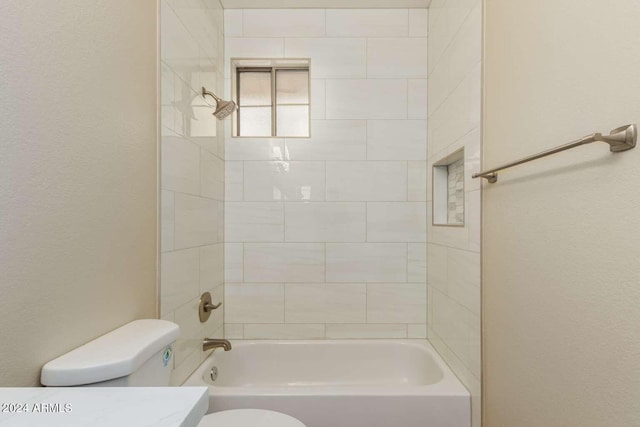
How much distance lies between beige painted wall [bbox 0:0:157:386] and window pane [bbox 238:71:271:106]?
110cm

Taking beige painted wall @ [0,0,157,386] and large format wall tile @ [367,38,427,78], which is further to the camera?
large format wall tile @ [367,38,427,78]

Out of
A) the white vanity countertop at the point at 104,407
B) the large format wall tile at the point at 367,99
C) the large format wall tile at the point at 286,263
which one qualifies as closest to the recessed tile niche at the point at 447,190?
the large format wall tile at the point at 367,99

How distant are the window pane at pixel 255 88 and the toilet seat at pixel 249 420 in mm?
1908

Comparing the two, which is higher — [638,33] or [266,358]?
[638,33]

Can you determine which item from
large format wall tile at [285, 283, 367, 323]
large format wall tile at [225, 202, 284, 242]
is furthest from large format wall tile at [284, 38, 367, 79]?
large format wall tile at [285, 283, 367, 323]

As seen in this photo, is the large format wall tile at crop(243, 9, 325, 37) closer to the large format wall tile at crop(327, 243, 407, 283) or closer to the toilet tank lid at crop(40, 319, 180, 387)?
the large format wall tile at crop(327, 243, 407, 283)

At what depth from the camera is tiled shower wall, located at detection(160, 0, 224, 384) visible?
4.77 ft

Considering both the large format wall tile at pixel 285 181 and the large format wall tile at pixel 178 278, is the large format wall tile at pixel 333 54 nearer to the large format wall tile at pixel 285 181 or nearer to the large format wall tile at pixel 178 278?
the large format wall tile at pixel 285 181

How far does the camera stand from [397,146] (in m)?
2.26

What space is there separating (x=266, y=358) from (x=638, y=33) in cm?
223

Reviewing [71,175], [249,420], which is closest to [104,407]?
[71,175]

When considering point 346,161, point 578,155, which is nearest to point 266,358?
point 346,161

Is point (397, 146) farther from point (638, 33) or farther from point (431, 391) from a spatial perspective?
point (638, 33)

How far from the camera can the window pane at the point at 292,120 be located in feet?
7.78
